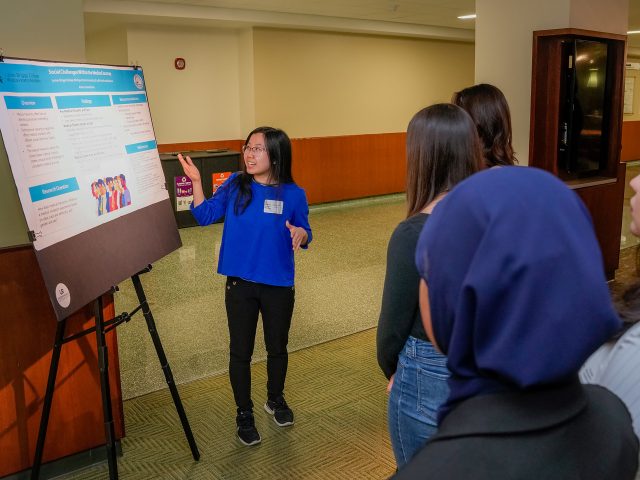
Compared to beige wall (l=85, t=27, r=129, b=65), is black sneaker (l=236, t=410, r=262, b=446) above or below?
below

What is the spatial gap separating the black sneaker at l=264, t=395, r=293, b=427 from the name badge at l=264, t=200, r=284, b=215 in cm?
98

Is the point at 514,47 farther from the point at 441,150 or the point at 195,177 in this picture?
the point at 441,150

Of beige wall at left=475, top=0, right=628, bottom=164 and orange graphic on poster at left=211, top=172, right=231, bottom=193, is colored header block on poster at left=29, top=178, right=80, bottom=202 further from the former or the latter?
orange graphic on poster at left=211, top=172, right=231, bottom=193

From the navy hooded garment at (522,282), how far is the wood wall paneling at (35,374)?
2282 millimetres

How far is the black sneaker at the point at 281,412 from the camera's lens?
126 inches

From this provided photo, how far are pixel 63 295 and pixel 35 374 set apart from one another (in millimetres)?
734

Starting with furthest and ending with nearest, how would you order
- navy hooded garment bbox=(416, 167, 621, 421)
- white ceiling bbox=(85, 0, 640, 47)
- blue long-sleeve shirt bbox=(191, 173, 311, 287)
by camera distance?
white ceiling bbox=(85, 0, 640, 47) → blue long-sleeve shirt bbox=(191, 173, 311, 287) → navy hooded garment bbox=(416, 167, 621, 421)

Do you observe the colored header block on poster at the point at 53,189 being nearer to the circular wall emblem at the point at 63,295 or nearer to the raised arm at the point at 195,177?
the circular wall emblem at the point at 63,295

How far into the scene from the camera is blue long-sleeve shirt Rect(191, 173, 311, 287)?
2.86 m

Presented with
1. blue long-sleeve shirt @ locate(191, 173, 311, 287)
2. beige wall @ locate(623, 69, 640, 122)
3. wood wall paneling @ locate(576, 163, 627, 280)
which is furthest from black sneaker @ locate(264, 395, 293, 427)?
beige wall @ locate(623, 69, 640, 122)

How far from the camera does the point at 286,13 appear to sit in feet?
27.3

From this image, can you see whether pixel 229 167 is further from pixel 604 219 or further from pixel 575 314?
pixel 575 314

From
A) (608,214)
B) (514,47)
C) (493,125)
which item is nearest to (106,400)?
(493,125)

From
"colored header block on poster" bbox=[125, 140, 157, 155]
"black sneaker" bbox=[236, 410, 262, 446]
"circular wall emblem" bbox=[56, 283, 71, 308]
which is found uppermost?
"colored header block on poster" bbox=[125, 140, 157, 155]
